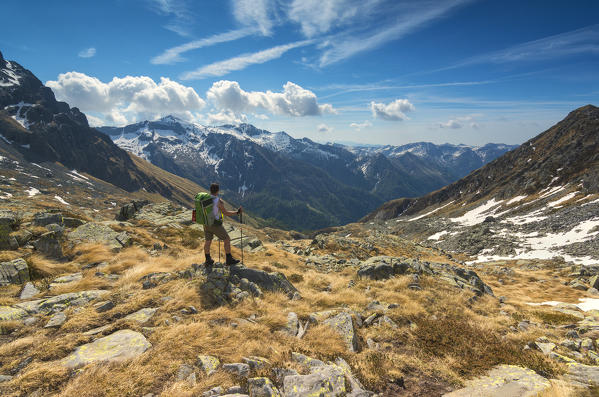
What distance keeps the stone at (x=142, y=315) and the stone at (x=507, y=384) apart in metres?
9.01

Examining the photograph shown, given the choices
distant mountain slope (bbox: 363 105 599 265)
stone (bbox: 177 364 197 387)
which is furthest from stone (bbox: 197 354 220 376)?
distant mountain slope (bbox: 363 105 599 265)

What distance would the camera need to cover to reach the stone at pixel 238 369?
20.5 ft

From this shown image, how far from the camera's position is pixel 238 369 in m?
6.33

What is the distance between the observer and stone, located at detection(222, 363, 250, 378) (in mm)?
6250

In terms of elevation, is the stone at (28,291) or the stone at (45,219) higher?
the stone at (45,219)

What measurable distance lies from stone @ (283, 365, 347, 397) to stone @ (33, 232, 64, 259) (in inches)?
607

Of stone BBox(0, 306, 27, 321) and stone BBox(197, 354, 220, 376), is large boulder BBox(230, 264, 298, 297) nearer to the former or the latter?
stone BBox(197, 354, 220, 376)

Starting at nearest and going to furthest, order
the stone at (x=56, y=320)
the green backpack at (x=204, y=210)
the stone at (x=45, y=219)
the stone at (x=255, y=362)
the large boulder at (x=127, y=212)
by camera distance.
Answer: the stone at (x=255, y=362) → the stone at (x=56, y=320) → the green backpack at (x=204, y=210) → the stone at (x=45, y=219) → the large boulder at (x=127, y=212)

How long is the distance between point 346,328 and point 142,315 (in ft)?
23.0

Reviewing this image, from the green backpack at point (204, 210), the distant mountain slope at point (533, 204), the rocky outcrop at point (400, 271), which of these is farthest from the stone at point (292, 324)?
the distant mountain slope at point (533, 204)

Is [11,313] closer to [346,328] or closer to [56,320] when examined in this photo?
[56,320]

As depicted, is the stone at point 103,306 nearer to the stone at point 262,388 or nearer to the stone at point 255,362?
the stone at point 255,362


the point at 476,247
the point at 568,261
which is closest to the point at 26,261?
the point at 568,261

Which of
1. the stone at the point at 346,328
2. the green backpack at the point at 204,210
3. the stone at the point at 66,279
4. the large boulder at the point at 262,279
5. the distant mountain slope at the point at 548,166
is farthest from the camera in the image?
the distant mountain slope at the point at 548,166
